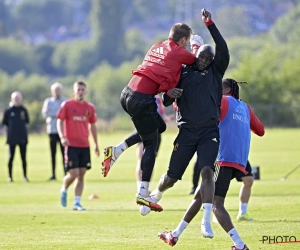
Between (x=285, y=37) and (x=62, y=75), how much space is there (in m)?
83.9

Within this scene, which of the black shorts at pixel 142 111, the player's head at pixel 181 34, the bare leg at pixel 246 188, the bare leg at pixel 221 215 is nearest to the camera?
the bare leg at pixel 221 215

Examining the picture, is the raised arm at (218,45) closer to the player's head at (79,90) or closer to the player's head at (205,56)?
the player's head at (205,56)

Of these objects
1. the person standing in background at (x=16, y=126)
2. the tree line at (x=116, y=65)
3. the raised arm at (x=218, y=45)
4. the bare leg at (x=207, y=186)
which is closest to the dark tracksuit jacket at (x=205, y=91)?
the raised arm at (x=218, y=45)

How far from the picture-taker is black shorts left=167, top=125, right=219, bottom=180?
10.9m

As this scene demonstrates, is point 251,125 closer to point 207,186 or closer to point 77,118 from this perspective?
point 207,186

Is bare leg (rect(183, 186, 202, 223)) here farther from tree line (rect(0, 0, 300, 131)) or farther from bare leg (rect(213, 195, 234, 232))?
tree line (rect(0, 0, 300, 131))

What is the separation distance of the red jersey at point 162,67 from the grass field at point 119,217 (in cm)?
218

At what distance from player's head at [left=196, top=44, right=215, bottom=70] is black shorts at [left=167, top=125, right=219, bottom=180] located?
2.59ft

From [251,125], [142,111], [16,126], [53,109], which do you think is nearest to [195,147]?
[142,111]

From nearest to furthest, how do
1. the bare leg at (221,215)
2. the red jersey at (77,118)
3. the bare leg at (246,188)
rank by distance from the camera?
1. the bare leg at (221,215)
2. the bare leg at (246,188)
3. the red jersey at (77,118)

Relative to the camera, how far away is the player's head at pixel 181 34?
11141 mm

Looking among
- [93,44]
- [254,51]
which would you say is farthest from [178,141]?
[93,44]

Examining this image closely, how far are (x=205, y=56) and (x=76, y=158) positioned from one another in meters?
6.48

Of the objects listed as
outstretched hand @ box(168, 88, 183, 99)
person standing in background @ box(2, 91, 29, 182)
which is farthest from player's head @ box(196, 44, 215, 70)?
person standing in background @ box(2, 91, 29, 182)
